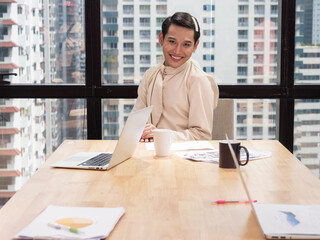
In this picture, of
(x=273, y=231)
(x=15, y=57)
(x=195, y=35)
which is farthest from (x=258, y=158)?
(x=15, y=57)

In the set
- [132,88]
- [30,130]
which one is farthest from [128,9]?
[30,130]

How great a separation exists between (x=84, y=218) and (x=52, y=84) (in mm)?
2490

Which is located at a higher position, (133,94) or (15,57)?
A: (15,57)

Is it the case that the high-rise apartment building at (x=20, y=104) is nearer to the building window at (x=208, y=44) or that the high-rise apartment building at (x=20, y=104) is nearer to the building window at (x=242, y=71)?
the building window at (x=208, y=44)

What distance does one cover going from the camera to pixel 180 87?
118 inches

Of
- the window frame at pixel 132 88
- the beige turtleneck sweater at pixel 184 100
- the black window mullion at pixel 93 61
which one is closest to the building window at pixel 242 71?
the window frame at pixel 132 88

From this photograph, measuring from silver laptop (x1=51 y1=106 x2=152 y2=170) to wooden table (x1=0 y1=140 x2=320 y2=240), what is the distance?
4cm

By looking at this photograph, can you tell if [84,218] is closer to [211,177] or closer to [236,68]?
[211,177]

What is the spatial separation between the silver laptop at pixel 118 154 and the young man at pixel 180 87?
2.51 feet

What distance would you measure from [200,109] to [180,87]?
8.1 inches

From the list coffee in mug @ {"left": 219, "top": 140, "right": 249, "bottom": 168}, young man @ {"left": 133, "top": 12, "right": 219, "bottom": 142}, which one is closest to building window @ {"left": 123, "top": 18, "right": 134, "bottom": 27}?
young man @ {"left": 133, "top": 12, "right": 219, "bottom": 142}

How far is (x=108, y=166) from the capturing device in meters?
1.95

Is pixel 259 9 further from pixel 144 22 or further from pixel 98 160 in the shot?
pixel 98 160

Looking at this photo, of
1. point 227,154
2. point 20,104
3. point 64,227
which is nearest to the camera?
point 64,227
